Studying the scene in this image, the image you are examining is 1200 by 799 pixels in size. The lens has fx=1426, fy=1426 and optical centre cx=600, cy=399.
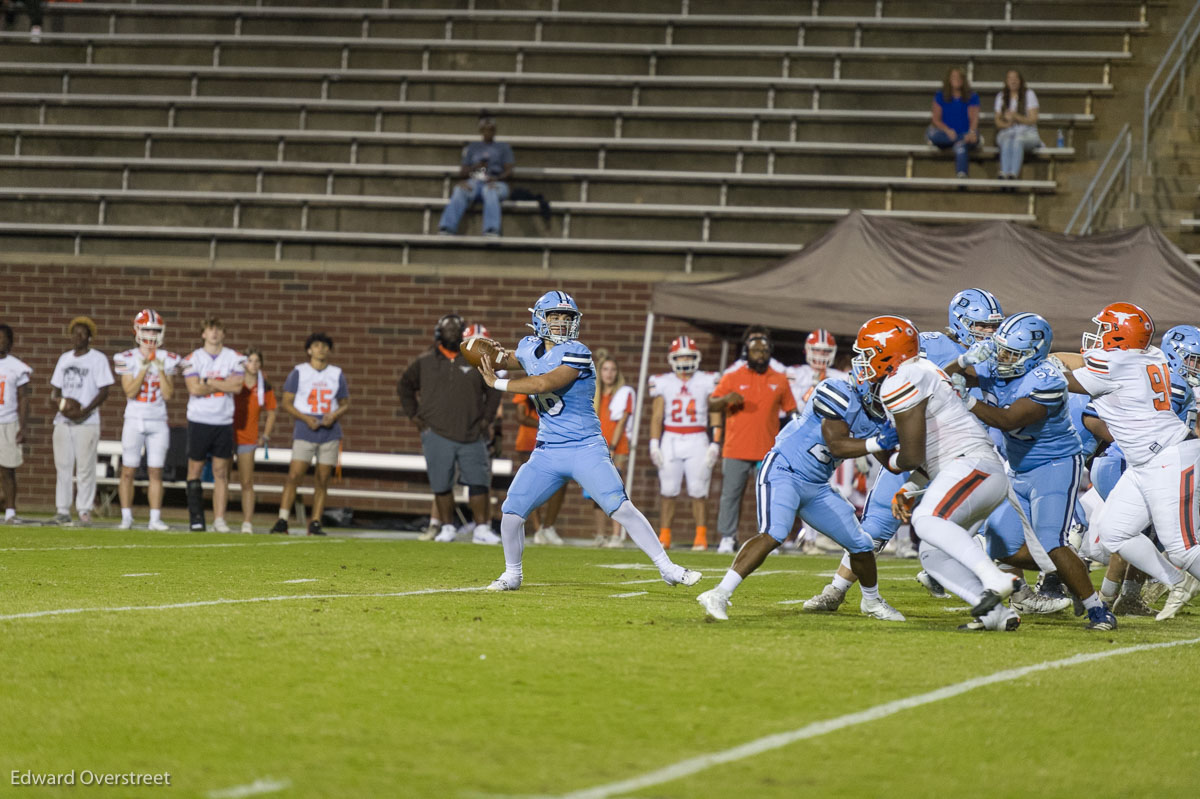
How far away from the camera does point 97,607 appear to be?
729cm

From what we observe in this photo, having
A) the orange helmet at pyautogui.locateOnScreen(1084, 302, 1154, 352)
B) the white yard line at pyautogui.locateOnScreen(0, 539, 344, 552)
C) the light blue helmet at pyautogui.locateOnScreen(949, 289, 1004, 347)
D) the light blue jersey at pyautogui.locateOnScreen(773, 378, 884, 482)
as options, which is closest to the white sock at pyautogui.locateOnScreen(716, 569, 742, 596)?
the light blue jersey at pyautogui.locateOnScreen(773, 378, 884, 482)

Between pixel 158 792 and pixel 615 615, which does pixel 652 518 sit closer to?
pixel 615 615

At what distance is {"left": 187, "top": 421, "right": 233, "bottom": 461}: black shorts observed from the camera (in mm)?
13984

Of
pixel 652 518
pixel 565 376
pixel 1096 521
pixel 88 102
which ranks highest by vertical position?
pixel 88 102

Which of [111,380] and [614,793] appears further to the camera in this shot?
[111,380]

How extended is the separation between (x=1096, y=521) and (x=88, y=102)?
15860 millimetres

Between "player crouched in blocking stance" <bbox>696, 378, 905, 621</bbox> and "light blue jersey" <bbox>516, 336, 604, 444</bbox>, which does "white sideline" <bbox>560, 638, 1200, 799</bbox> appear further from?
"light blue jersey" <bbox>516, 336, 604, 444</bbox>

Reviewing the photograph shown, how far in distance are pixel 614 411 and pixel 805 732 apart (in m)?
10.4

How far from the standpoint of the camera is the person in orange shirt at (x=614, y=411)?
14898mm

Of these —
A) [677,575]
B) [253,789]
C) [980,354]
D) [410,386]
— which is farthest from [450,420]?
[253,789]

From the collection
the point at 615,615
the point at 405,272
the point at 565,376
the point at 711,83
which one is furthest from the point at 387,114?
the point at 615,615

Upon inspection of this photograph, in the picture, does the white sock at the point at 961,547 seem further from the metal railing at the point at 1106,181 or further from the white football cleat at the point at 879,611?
the metal railing at the point at 1106,181

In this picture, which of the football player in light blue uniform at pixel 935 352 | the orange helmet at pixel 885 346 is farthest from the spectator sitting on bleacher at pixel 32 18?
the orange helmet at pixel 885 346

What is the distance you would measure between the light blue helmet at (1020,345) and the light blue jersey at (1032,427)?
0.19ft
